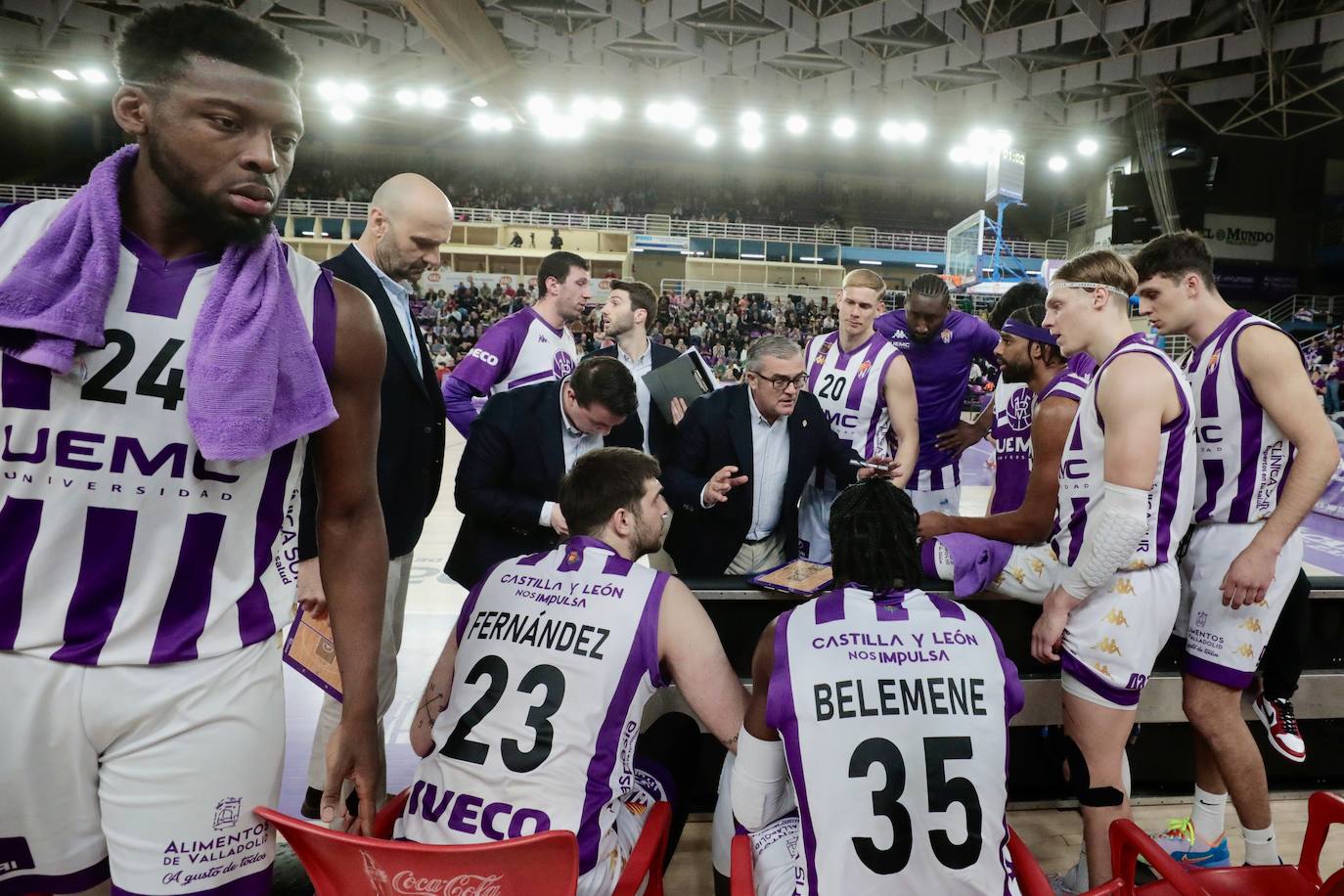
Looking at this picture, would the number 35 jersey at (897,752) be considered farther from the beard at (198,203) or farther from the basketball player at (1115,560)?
the beard at (198,203)

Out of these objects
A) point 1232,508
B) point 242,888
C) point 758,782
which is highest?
point 1232,508

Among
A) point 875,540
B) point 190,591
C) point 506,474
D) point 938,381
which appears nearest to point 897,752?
point 875,540

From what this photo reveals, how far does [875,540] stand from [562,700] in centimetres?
74

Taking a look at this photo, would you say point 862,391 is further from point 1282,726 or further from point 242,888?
point 242,888

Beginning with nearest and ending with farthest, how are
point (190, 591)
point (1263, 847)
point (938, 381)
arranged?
point (190, 591) < point (1263, 847) < point (938, 381)

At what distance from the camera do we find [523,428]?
284 cm

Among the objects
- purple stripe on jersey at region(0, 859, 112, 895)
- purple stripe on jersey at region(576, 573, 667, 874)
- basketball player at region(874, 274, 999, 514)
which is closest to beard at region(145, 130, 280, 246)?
purple stripe on jersey at region(0, 859, 112, 895)

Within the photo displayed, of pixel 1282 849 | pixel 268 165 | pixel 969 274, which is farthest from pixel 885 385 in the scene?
pixel 969 274

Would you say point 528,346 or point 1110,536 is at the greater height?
point 528,346

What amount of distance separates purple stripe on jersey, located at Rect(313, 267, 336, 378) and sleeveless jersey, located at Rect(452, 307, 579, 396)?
2.63 m

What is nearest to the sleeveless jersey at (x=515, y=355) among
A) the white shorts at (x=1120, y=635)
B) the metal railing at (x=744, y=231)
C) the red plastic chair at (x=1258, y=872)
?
the white shorts at (x=1120, y=635)

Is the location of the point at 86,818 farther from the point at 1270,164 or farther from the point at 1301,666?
the point at 1270,164

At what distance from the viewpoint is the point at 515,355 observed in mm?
3914

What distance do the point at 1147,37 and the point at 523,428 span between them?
17.6 meters
